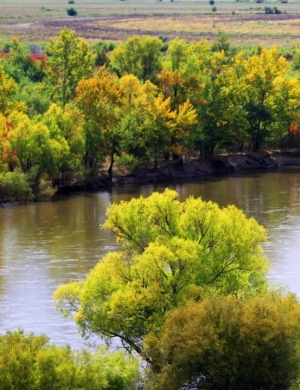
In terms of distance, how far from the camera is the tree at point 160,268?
3366 cm

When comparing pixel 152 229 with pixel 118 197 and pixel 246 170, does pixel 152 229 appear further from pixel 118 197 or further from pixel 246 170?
pixel 246 170

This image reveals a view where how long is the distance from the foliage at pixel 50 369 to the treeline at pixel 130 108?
37.8 meters

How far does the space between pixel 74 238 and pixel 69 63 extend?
96.2 ft

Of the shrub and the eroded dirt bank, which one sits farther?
the shrub

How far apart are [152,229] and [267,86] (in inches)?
2160

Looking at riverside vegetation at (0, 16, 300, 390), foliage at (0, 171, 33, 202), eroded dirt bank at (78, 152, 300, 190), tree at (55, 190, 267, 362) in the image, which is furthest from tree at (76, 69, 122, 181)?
tree at (55, 190, 267, 362)

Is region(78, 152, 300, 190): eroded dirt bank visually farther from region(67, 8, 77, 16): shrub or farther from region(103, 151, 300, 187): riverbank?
region(67, 8, 77, 16): shrub

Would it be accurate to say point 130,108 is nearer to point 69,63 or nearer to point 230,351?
point 69,63

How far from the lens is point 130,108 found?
80312mm

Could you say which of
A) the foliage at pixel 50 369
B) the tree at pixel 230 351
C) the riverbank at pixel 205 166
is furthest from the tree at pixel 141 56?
the tree at pixel 230 351

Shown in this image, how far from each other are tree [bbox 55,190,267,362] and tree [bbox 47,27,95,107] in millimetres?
45798

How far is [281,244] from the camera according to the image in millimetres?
52469

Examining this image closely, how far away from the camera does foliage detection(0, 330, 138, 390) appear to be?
94.2 ft

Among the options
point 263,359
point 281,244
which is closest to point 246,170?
point 281,244
